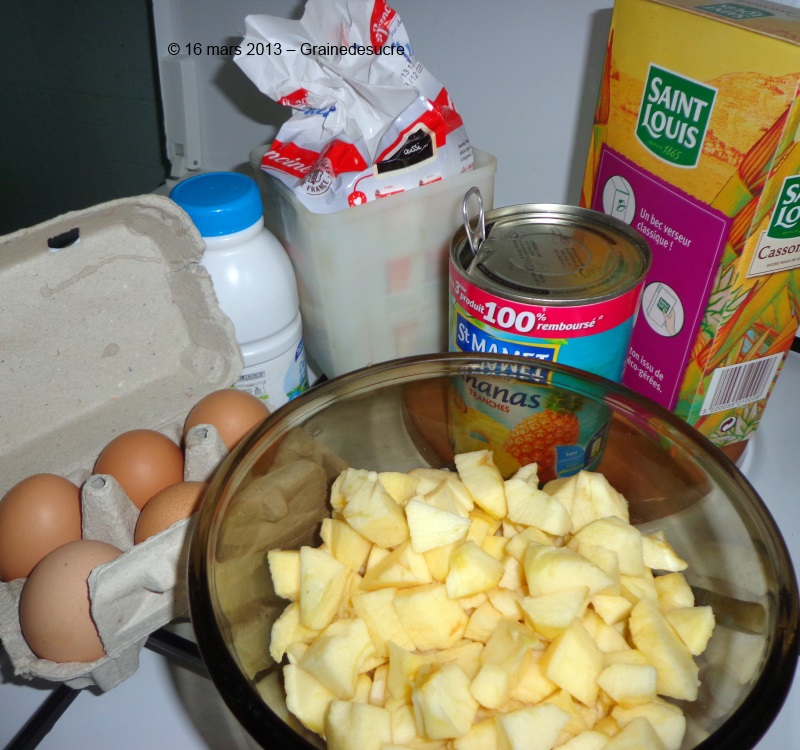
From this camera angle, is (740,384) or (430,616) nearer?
(430,616)

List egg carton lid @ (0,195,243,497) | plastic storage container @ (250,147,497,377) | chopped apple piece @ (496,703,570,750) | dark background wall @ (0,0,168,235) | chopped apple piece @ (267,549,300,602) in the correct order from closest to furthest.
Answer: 1. chopped apple piece @ (496,703,570,750)
2. chopped apple piece @ (267,549,300,602)
3. egg carton lid @ (0,195,243,497)
4. plastic storage container @ (250,147,497,377)
5. dark background wall @ (0,0,168,235)

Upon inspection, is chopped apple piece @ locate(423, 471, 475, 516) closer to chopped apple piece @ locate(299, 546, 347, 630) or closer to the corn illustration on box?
chopped apple piece @ locate(299, 546, 347, 630)

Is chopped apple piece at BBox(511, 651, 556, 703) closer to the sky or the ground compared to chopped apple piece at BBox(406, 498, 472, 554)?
closer to the ground

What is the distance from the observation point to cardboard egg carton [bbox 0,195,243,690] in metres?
0.57

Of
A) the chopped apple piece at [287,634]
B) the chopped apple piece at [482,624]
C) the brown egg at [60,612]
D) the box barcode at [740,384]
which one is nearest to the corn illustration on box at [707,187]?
the box barcode at [740,384]

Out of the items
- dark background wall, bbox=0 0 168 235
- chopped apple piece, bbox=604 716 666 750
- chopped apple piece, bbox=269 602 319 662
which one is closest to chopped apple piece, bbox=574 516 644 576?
chopped apple piece, bbox=604 716 666 750

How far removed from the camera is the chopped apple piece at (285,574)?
550 millimetres

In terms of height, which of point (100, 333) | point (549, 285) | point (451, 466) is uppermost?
point (549, 285)

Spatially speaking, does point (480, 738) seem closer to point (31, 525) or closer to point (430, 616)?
point (430, 616)

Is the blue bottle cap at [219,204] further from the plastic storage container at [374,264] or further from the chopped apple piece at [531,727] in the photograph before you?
the chopped apple piece at [531,727]

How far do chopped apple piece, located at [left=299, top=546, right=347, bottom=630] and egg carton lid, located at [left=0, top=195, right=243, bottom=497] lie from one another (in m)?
0.29

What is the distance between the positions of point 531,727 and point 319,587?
17 centimetres

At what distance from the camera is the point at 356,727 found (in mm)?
451

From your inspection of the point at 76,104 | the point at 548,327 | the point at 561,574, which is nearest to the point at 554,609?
the point at 561,574
